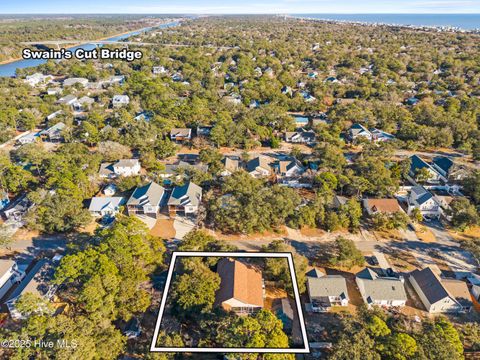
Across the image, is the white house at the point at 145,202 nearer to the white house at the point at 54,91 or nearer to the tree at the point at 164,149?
the tree at the point at 164,149

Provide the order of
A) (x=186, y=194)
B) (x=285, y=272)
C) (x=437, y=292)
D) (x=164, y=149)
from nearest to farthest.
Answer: (x=437, y=292) < (x=285, y=272) < (x=186, y=194) < (x=164, y=149)

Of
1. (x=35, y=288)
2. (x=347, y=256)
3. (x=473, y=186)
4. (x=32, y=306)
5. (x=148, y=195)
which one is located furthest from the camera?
(x=473, y=186)

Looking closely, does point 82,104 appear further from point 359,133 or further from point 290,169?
point 359,133

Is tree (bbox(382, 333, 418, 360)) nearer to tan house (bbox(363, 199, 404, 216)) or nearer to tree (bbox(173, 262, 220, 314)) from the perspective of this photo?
tree (bbox(173, 262, 220, 314))

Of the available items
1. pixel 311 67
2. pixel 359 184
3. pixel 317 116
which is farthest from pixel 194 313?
pixel 311 67

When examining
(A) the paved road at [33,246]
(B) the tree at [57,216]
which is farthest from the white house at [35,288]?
(B) the tree at [57,216]

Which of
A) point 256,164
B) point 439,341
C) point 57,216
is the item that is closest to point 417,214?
point 439,341
